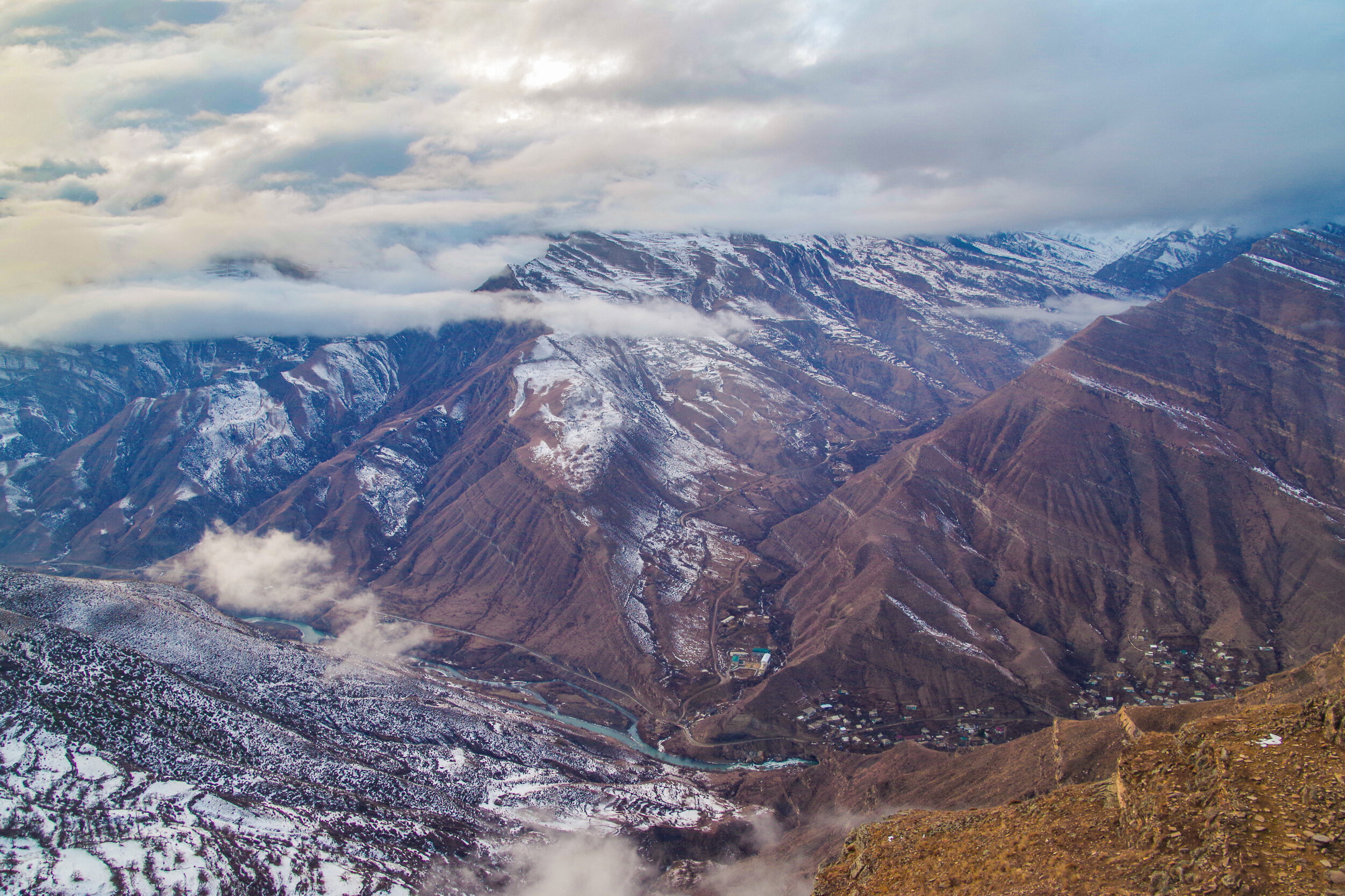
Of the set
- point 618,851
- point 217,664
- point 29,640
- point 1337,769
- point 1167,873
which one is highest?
point 1337,769

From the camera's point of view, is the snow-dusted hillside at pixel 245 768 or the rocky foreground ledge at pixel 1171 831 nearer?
the rocky foreground ledge at pixel 1171 831

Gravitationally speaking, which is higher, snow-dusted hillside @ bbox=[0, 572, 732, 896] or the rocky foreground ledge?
the rocky foreground ledge

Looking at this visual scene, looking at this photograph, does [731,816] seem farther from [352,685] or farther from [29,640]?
[29,640]

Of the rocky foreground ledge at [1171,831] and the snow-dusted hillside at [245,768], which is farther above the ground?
the rocky foreground ledge at [1171,831]

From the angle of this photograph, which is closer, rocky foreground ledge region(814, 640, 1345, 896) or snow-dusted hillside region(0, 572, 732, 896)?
rocky foreground ledge region(814, 640, 1345, 896)

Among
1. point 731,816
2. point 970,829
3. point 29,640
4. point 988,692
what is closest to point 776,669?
point 988,692

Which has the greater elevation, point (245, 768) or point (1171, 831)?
point (1171, 831)

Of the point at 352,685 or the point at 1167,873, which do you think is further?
the point at 352,685

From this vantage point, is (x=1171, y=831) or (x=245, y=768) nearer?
(x=1171, y=831)
